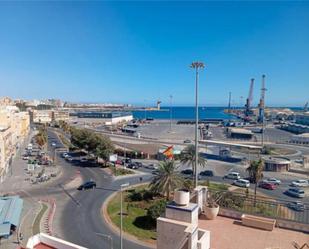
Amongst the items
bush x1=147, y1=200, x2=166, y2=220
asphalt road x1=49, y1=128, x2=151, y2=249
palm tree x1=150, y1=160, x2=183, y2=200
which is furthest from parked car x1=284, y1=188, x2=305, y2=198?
asphalt road x1=49, y1=128, x2=151, y2=249

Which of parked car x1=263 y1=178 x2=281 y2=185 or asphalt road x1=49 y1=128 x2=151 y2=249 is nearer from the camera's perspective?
asphalt road x1=49 y1=128 x2=151 y2=249

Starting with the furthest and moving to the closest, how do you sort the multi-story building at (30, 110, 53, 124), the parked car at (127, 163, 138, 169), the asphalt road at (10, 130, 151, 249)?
the multi-story building at (30, 110, 53, 124), the parked car at (127, 163, 138, 169), the asphalt road at (10, 130, 151, 249)

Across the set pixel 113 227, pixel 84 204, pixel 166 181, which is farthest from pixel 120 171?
pixel 113 227

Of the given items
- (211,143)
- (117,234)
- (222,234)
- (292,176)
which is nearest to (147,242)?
(117,234)

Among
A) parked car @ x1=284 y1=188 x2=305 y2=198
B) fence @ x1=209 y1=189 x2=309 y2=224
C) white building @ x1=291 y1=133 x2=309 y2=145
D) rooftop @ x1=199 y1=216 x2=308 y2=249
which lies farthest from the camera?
white building @ x1=291 y1=133 x2=309 y2=145

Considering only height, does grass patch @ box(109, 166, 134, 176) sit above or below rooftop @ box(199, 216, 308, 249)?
below

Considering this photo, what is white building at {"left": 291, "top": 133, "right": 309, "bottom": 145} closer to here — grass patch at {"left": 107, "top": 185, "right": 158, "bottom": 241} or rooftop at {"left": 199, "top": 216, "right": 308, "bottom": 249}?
grass patch at {"left": 107, "top": 185, "right": 158, "bottom": 241}
